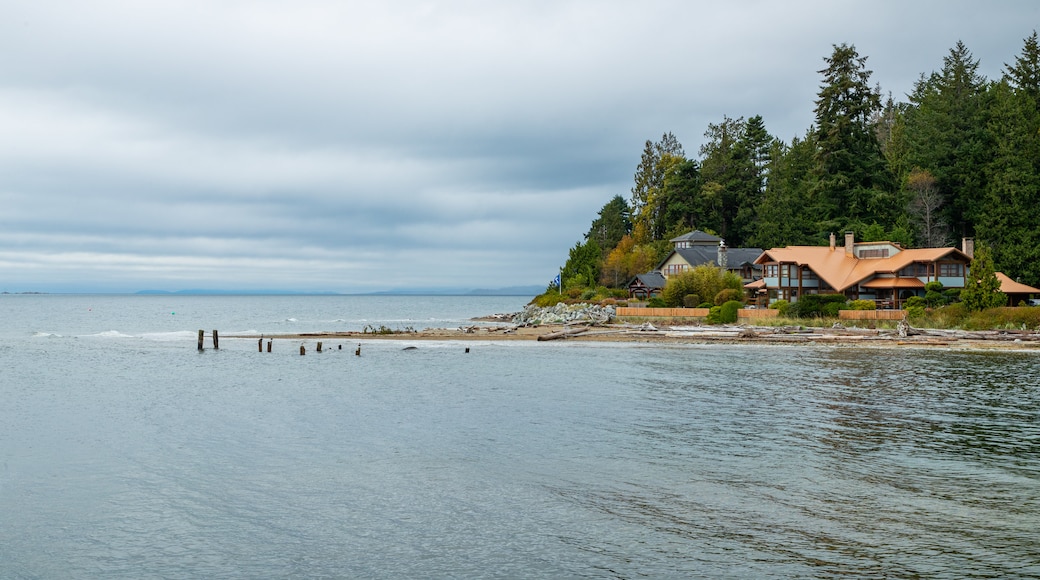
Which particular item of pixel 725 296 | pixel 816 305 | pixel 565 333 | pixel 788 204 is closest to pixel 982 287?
pixel 816 305

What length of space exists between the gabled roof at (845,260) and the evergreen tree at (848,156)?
41.1 feet

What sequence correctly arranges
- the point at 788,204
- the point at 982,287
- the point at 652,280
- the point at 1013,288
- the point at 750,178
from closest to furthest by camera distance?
the point at 982,287 < the point at 1013,288 < the point at 652,280 < the point at 788,204 < the point at 750,178

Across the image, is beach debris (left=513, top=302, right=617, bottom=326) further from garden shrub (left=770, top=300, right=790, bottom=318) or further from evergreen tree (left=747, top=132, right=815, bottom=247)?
evergreen tree (left=747, top=132, right=815, bottom=247)

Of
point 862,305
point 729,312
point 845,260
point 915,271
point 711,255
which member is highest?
point 711,255

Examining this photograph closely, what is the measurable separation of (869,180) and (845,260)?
2143 centimetres

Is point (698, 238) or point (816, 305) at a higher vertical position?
point (698, 238)

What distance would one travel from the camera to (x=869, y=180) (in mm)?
89688

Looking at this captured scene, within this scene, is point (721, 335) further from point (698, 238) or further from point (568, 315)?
point (698, 238)

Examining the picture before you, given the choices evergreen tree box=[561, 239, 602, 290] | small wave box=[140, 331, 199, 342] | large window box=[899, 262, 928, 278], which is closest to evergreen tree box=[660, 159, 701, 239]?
evergreen tree box=[561, 239, 602, 290]

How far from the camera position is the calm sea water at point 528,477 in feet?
42.3

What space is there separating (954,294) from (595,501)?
2287 inches

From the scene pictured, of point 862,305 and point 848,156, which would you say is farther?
point 848,156

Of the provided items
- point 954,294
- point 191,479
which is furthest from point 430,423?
point 954,294

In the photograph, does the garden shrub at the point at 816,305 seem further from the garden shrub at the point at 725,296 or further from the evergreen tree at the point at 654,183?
the evergreen tree at the point at 654,183
